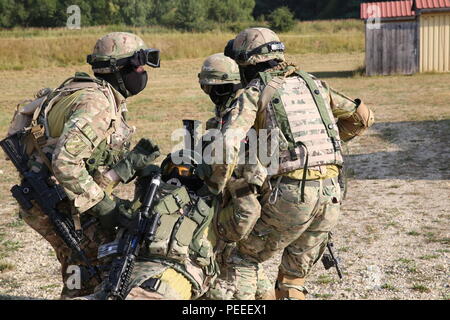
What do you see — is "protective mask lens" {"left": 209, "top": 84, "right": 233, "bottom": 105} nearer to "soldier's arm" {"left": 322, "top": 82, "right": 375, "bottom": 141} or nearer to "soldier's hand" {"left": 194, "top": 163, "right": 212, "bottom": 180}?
"soldier's arm" {"left": 322, "top": 82, "right": 375, "bottom": 141}

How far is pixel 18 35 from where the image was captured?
3897 cm

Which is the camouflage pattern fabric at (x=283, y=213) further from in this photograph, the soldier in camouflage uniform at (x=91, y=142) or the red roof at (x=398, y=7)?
the red roof at (x=398, y=7)

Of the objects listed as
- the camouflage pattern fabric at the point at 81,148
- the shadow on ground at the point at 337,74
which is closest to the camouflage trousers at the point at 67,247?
the camouflage pattern fabric at the point at 81,148


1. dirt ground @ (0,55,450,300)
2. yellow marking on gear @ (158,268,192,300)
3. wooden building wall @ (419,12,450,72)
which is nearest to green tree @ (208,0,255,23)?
wooden building wall @ (419,12,450,72)

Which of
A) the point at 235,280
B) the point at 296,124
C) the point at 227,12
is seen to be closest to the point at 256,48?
the point at 296,124

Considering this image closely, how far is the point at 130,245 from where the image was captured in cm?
389

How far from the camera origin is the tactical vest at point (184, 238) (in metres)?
3.93

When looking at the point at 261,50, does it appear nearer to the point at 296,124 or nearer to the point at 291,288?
the point at 296,124

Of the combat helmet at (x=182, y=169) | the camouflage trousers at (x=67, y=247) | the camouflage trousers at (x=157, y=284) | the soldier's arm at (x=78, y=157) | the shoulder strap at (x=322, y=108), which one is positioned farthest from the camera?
the shoulder strap at (x=322, y=108)

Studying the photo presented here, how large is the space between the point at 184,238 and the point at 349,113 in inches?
67.1

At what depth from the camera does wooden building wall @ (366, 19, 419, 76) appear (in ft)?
79.8

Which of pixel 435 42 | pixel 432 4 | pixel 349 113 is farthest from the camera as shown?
pixel 435 42

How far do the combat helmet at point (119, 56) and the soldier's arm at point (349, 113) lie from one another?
126 cm

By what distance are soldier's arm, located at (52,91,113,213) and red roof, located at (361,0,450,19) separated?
21.2m
